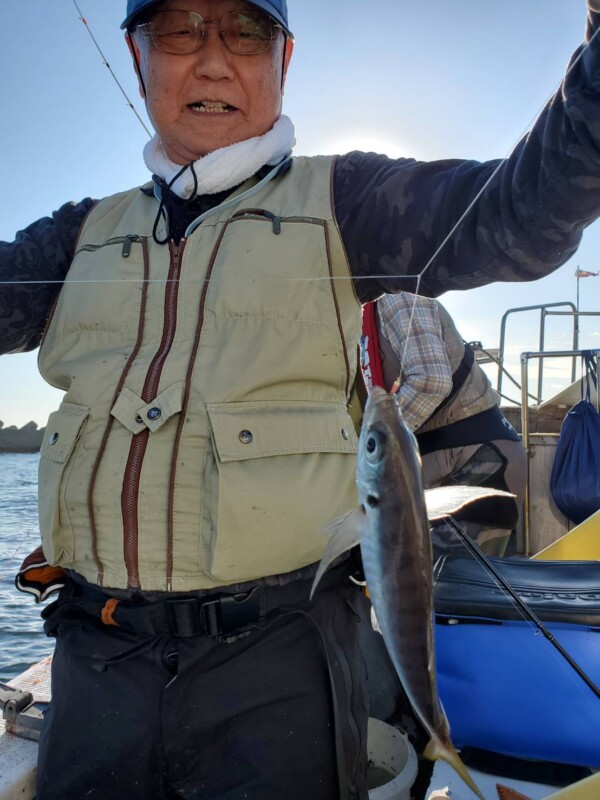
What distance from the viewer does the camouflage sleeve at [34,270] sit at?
2.26m

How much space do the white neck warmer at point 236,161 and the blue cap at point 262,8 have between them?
30cm

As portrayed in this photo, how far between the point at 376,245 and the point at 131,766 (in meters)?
1.64

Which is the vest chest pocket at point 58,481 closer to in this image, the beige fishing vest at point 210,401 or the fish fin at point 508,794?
the beige fishing vest at point 210,401

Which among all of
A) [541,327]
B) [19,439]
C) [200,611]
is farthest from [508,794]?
[19,439]

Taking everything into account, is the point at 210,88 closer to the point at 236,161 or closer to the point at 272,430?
the point at 236,161

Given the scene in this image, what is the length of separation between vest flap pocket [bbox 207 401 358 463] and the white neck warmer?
0.80 meters

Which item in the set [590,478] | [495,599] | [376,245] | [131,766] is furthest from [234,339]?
[590,478]

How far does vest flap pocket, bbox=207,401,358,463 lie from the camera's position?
5.74ft

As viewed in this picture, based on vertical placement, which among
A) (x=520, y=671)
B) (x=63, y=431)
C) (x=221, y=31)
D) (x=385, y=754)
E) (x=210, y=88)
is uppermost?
(x=221, y=31)

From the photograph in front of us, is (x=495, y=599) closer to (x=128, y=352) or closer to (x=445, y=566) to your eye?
(x=445, y=566)

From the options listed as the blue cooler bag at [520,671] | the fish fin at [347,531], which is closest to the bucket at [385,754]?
the blue cooler bag at [520,671]

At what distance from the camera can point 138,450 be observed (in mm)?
1812

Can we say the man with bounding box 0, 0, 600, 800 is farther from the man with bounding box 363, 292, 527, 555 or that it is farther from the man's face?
the man with bounding box 363, 292, 527, 555

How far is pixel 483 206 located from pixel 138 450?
3.78 ft
